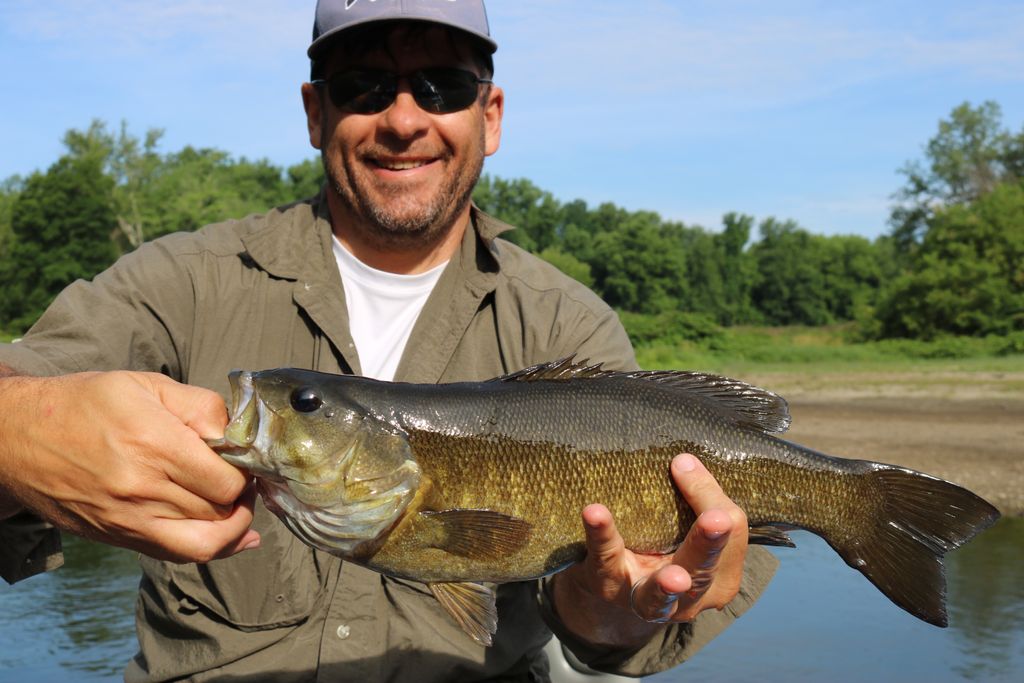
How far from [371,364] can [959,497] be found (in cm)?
214

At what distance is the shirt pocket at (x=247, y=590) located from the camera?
3.60 meters

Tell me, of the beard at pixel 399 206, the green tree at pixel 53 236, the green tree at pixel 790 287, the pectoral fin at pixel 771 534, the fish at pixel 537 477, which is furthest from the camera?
the green tree at pixel 790 287

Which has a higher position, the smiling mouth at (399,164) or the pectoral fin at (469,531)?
the smiling mouth at (399,164)

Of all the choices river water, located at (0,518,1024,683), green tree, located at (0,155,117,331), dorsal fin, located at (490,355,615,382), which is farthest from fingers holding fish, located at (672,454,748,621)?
green tree, located at (0,155,117,331)

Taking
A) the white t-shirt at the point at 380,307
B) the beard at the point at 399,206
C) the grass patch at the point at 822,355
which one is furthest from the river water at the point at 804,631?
the grass patch at the point at 822,355

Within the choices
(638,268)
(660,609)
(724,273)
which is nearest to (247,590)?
(660,609)

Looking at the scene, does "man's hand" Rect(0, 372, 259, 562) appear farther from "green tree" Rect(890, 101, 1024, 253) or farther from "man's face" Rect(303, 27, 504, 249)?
"green tree" Rect(890, 101, 1024, 253)

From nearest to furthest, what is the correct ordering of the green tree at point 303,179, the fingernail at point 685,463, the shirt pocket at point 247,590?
1. the fingernail at point 685,463
2. the shirt pocket at point 247,590
3. the green tree at point 303,179

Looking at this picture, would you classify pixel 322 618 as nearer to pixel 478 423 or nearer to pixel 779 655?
pixel 478 423

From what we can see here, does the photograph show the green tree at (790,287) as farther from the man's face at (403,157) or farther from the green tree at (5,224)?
the man's face at (403,157)

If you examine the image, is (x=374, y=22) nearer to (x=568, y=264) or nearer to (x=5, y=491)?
(x=5, y=491)

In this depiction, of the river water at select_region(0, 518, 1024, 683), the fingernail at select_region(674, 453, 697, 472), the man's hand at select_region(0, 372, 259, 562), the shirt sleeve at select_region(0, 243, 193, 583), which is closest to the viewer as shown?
the man's hand at select_region(0, 372, 259, 562)

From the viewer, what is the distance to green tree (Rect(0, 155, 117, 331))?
52406 millimetres

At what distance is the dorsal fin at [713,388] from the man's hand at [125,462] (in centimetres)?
95
